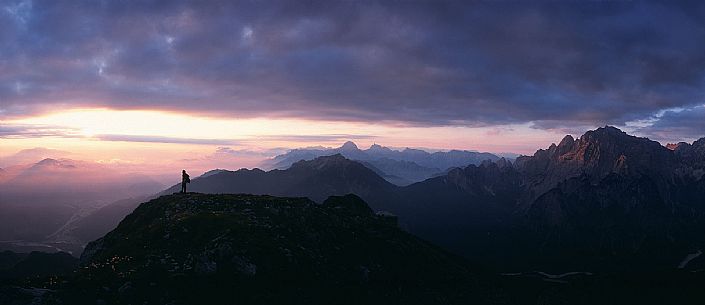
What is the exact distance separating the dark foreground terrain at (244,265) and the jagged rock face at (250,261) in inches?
11.3

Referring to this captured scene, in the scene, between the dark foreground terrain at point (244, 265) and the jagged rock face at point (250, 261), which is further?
the jagged rock face at point (250, 261)

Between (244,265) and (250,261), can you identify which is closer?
(244,265)

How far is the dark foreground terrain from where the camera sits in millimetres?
94562

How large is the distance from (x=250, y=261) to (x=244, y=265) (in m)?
2.41

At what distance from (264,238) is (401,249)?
75.8 meters

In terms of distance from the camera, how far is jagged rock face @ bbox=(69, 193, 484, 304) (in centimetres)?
10038

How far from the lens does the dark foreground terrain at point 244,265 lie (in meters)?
94.6

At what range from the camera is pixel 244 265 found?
119 metres

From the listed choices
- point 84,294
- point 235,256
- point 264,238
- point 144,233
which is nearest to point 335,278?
point 264,238

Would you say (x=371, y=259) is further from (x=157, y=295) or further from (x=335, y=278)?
(x=157, y=295)

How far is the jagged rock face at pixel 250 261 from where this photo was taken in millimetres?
100375

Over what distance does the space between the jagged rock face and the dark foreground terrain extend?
11.3 inches

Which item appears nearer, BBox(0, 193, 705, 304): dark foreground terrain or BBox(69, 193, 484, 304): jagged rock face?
BBox(0, 193, 705, 304): dark foreground terrain

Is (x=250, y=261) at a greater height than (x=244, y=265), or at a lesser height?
greater
